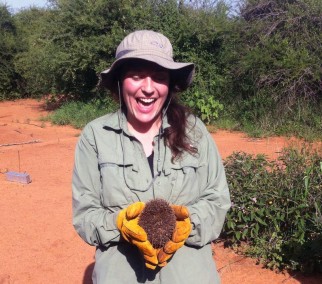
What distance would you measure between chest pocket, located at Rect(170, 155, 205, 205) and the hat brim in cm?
38

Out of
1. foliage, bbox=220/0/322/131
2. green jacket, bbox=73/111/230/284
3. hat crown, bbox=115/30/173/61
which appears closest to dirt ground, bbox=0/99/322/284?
foliage, bbox=220/0/322/131

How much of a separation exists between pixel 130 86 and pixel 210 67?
33.7ft

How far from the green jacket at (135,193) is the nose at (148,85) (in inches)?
7.4

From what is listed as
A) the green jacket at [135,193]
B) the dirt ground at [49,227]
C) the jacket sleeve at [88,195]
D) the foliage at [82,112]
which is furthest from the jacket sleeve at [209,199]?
the foliage at [82,112]

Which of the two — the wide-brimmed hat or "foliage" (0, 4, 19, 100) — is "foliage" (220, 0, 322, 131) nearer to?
the wide-brimmed hat

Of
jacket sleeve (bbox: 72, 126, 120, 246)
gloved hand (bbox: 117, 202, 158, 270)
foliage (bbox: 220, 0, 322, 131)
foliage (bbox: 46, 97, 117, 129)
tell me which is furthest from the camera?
foliage (bbox: 46, 97, 117, 129)

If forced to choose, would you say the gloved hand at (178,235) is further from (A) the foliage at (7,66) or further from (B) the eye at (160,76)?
(A) the foliage at (7,66)

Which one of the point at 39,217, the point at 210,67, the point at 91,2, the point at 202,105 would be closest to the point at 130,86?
the point at 39,217

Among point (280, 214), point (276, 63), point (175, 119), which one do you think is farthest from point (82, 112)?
point (175, 119)

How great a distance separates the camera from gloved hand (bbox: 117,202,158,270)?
5.80ft

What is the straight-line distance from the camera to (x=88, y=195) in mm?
1959

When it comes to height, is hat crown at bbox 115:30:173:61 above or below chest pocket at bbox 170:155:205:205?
above

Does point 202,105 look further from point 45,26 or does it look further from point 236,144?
point 45,26

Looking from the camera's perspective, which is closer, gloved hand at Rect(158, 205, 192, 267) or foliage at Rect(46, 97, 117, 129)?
gloved hand at Rect(158, 205, 192, 267)
